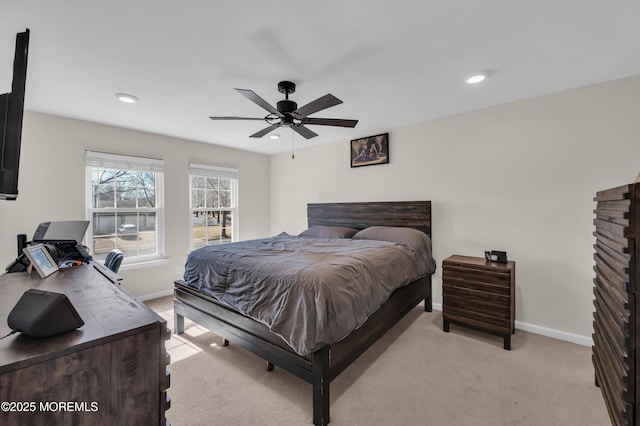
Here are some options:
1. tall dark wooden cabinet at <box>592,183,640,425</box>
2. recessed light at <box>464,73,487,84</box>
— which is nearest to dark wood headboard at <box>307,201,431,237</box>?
recessed light at <box>464,73,487,84</box>

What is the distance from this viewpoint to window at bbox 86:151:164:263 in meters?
3.55

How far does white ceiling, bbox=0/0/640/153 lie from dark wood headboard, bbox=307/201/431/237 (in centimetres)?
131

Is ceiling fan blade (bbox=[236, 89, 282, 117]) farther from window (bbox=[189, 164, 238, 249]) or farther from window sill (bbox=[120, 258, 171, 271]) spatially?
window sill (bbox=[120, 258, 171, 271])

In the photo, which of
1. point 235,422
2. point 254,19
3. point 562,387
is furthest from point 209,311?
point 562,387

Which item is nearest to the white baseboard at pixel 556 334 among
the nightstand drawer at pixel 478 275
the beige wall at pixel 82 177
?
the nightstand drawer at pixel 478 275

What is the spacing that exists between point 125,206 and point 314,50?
3.47 meters

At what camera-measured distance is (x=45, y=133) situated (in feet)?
10.3

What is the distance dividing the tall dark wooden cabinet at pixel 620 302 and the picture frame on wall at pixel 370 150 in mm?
2484

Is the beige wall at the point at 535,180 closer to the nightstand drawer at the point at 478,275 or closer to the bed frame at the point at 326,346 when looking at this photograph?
the bed frame at the point at 326,346

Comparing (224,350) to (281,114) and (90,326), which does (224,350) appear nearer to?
(90,326)

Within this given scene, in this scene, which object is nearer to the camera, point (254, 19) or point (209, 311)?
point (254, 19)

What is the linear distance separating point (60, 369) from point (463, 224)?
3.57 m

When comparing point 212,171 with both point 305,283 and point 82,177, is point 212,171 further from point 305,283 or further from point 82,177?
point 305,283

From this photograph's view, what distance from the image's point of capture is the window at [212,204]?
453cm
